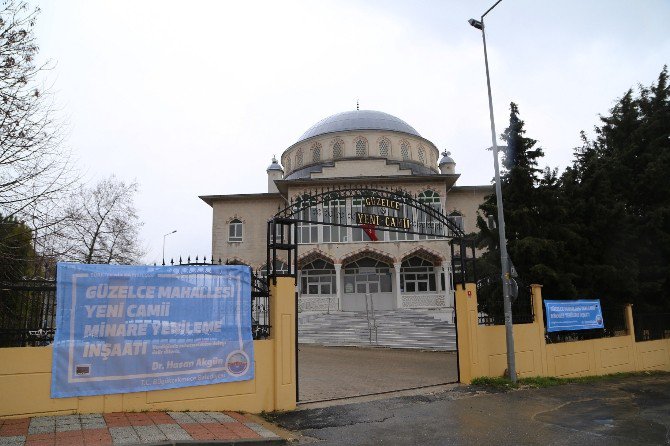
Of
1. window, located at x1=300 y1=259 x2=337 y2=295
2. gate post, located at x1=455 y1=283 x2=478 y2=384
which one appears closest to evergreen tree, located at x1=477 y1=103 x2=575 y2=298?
gate post, located at x1=455 y1=283 x2=478 y2=384

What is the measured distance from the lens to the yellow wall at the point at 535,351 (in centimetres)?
1102

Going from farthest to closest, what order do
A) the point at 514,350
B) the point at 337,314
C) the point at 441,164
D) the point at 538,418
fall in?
the point at 441,164 → the point at 337,314 → the point at 514,350 → the point at 538,418

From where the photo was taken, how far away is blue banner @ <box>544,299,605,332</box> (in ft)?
40.8

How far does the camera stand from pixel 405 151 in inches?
1479

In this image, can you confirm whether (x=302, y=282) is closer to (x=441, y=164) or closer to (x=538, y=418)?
(x=441, y=164)

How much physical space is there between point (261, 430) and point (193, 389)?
143cm

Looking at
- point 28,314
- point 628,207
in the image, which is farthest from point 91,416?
point 628,207

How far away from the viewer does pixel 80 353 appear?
6.60m

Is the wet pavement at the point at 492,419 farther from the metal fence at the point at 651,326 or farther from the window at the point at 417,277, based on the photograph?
the window at the point at 417,277

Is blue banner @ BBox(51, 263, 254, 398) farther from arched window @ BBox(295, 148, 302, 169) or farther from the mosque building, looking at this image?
arched window @ BBox(295, 148, 302, 169)

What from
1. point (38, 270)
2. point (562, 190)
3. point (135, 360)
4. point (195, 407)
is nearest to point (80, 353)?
point (135, 360)

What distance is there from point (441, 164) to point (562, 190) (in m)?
24.7

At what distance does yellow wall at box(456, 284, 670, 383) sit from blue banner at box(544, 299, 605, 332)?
401 millimetres

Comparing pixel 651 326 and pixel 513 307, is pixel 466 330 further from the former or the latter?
pixel 651 326
